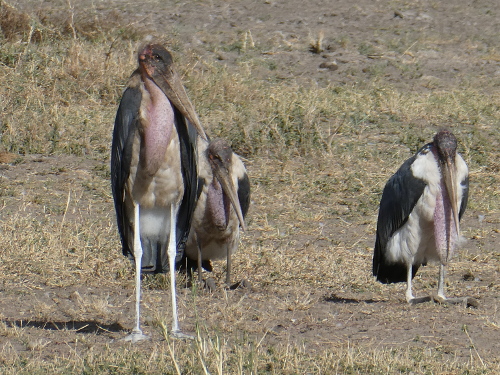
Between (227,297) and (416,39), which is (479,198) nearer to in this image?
(227,297)

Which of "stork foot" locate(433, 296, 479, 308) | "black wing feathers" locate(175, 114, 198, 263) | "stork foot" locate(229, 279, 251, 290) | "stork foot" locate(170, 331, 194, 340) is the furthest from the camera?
"stork foot" locate(229, 279, 251, 290)

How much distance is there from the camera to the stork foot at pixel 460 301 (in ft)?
15.4

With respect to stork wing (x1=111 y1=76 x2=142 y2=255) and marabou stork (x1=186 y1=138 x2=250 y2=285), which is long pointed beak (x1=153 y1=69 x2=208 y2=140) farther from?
marabou stork (x1=186 y1=138 x2=250 y2=285)

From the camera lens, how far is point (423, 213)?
511cm

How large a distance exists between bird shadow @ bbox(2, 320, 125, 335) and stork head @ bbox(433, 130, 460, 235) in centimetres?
192

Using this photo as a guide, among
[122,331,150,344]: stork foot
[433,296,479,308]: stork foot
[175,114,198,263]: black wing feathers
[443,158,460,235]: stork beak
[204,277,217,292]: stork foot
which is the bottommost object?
[204,277,217,292]: stork foot

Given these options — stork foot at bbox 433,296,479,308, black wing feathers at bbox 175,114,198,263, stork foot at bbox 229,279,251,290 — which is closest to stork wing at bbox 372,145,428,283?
stork foot at bbox 433,296,479,308

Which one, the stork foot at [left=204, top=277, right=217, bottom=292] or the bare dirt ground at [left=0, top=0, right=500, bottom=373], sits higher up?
the bare dirt ground at [left=0, top=0, right=500, bottom=373]

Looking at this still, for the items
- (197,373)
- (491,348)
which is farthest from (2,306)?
(491,348)

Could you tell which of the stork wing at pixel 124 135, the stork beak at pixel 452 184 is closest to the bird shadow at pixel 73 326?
the stork wing at pixel 124 135

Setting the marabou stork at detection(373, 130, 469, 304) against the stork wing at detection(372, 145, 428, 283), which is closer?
the marabou stork at detection(373, 130, 469, 304)

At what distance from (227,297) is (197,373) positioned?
4.66 ft

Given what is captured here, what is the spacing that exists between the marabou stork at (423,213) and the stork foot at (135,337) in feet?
5.47

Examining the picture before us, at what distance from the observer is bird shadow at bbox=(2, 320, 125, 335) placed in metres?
4.11
